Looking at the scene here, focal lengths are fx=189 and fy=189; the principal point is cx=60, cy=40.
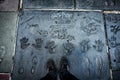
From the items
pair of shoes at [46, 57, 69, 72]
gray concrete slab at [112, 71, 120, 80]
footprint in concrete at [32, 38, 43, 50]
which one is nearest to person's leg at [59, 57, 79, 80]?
pair of shoes at [46, 57, 69, 72]

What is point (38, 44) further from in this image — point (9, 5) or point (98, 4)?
point (98, 4)

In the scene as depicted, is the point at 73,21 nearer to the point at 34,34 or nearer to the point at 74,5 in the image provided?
the point at 74,5

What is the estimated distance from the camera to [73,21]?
280 centimetres

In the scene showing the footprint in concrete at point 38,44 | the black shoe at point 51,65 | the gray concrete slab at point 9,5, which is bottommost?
the black shoe at point 51,65

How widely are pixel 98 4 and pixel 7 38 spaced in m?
1.47

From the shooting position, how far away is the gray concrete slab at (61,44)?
252cm

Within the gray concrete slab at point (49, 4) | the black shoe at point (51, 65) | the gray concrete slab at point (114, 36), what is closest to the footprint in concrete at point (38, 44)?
the black shoe at point (51, 65)

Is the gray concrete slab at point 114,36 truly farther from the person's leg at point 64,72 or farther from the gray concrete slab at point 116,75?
the person's leg at point 64,72

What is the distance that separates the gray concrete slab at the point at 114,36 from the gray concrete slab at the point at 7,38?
4.47ft

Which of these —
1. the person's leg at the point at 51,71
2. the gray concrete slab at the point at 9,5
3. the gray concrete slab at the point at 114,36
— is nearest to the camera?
the person's leg at the point at 51,71

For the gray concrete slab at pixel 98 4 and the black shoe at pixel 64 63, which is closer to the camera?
the black shoe at pixel 64 63

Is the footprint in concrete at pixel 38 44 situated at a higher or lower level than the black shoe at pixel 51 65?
higher

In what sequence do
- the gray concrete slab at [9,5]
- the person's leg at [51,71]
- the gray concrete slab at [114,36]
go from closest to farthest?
the person's leg at [51,71] → the gray concrete slab at [114,36] → the gray concrete slab at [9,5]

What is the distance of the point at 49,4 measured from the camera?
2908mm
